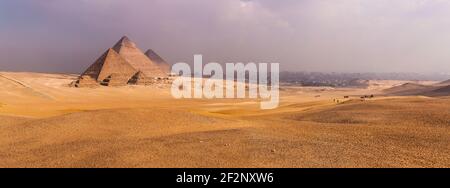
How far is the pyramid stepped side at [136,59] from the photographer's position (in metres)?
89.9

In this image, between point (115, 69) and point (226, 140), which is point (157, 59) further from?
point (226, 140)

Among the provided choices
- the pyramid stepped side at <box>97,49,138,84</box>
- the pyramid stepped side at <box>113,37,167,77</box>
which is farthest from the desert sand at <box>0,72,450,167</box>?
the pyramid stepped side at <box>113,37,167,77</box>

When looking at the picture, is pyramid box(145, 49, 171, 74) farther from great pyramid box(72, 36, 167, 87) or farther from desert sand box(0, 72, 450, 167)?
desert sand box(0, 72, 450, 167)

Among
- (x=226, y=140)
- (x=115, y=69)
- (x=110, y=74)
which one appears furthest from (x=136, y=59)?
(x=226, y=140)

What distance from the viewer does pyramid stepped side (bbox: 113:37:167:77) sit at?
3541 inches

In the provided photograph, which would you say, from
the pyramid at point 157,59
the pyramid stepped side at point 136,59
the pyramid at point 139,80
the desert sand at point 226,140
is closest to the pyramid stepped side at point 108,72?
the pyramid at point 139,80

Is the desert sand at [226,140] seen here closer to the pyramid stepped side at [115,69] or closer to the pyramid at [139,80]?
the pyramid stepped side at [115,69]

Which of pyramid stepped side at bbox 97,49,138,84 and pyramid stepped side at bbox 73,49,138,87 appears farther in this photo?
pyramid stepped side at bbox 97,49,138,84

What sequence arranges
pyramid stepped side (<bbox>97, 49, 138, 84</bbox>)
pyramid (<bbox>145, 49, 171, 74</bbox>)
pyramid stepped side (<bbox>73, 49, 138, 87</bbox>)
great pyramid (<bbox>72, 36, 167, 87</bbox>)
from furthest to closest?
pyramid (<bbox>145, 49, 171, 74</bbox>) < pyramid stepped side (<bbox>97, 49, 138, 84</bbox>) < pyramid stepped side (<bbox>73, 49, 138, 87</bbox>) < great pyramid (<bbox>72, 36, 167, 87</bbox>)
